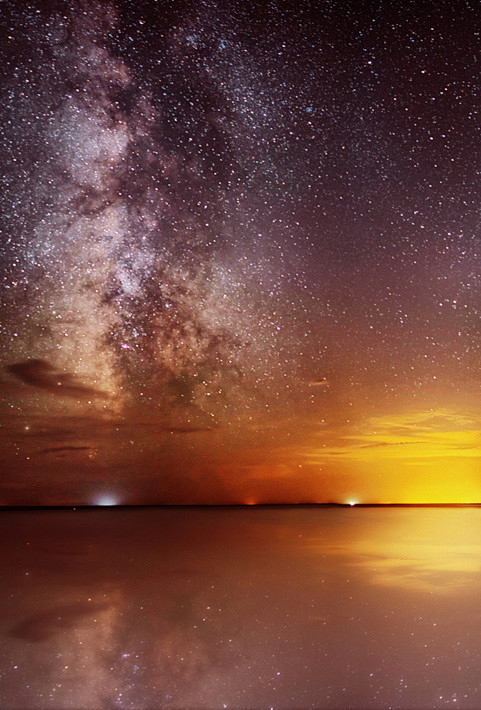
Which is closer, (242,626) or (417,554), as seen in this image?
(242,626)

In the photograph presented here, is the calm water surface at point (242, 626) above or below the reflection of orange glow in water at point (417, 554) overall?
below

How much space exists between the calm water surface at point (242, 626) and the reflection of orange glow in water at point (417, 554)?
16mm

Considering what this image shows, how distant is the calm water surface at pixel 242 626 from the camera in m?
1.24

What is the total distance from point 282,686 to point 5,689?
25.2 inches

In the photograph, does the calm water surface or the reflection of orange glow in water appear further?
the reflection of orange glow in water

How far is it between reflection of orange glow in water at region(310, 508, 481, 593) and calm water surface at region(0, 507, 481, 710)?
0.05ft

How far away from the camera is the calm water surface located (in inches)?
48.9

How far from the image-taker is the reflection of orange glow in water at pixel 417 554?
2.50m

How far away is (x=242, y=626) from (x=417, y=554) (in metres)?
1.88

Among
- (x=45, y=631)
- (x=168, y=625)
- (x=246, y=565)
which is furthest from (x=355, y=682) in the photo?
(x=246, y=565)

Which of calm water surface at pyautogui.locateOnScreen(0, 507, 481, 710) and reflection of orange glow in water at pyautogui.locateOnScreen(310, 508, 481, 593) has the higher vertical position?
reflection of orange glow in water at pyautogui.locateOnScreen(310, 508, 481, 593)

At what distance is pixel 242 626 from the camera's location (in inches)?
69.7

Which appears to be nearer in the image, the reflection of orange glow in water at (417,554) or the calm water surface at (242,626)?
the calm water surface at (242,626)

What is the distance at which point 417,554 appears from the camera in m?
3.28
